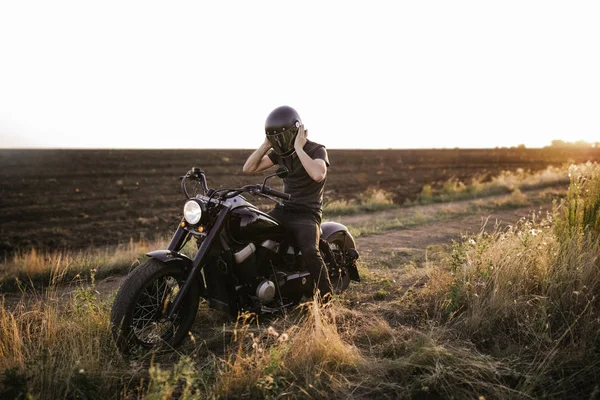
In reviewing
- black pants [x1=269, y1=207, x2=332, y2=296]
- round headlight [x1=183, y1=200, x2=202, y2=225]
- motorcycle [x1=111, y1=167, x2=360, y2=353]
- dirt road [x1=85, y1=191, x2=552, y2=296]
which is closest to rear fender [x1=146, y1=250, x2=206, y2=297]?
motorcycle [x1=111, y1=167, x2=360, y2=353]

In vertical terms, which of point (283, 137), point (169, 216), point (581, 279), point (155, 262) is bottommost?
point (169, 216)

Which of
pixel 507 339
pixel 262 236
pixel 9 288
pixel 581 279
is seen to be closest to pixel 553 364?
pixel 507 339

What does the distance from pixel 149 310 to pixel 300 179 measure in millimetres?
2046

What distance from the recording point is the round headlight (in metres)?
4.02

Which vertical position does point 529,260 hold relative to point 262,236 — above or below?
below

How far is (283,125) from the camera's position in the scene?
4.58 metres

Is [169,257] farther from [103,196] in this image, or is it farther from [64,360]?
[103,196]

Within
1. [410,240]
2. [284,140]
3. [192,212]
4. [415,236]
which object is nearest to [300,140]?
[284,140]

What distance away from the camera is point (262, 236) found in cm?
456

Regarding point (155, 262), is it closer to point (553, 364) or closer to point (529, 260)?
point (553, 364)

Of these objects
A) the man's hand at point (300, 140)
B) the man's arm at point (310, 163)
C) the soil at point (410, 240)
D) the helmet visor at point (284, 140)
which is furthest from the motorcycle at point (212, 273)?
the soil at point (410, 240)

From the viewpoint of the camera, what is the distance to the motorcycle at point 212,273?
3840mm

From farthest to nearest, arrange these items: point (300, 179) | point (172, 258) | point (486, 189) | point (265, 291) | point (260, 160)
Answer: point (486, 189)
point (260, 160)
point (300, 179)
point (265, 291)
point (172, 258)

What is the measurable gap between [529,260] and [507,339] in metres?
1.23
